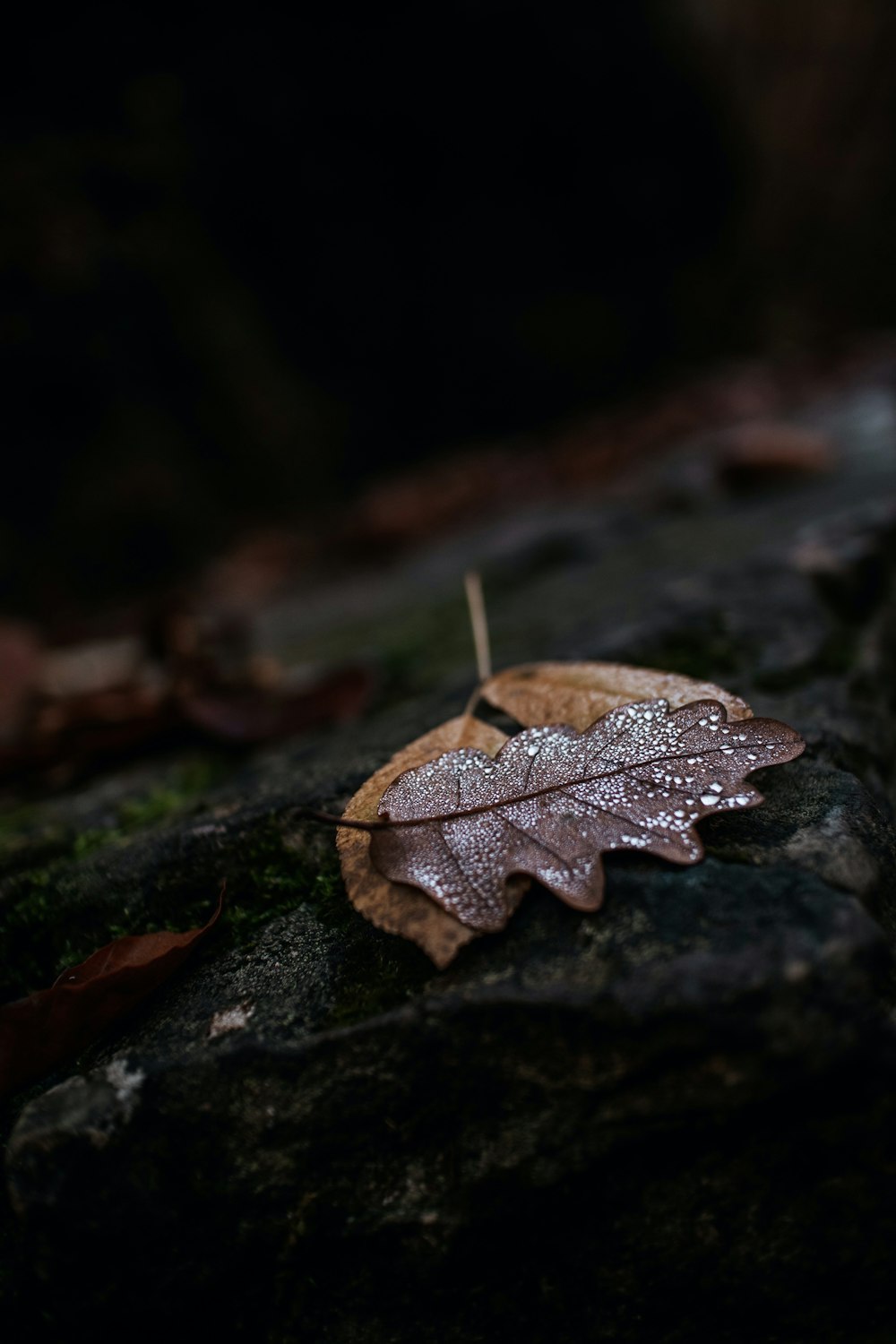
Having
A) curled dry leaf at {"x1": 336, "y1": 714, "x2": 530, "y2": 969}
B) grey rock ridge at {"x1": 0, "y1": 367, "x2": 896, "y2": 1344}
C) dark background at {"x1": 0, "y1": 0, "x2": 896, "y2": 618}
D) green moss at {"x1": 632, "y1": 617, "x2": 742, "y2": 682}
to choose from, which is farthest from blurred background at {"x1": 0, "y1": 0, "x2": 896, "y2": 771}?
grey rock ridge at {"x1": 0, "y1": 367, "x2": 896, "y2": 1344}

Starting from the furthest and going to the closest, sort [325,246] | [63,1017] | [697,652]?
[325,246]
[697,652]
[63,1017]

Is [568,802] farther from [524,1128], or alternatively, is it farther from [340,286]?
[340,286]

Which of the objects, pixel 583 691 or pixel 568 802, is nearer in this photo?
pixel 568 802

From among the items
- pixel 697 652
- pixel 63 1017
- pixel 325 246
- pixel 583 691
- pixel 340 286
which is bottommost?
pixel 63 1017

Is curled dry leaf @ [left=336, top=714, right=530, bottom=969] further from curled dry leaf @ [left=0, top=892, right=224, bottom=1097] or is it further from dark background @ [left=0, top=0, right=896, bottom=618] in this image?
dark background @ [left=0, top=0, right=896, bottom=618]

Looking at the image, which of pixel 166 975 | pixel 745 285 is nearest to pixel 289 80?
pixel 745 285

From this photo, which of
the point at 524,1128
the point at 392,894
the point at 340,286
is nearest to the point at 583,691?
the point at 392,894

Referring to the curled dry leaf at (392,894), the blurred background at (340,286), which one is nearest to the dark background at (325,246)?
the blurred background at (340,286)
